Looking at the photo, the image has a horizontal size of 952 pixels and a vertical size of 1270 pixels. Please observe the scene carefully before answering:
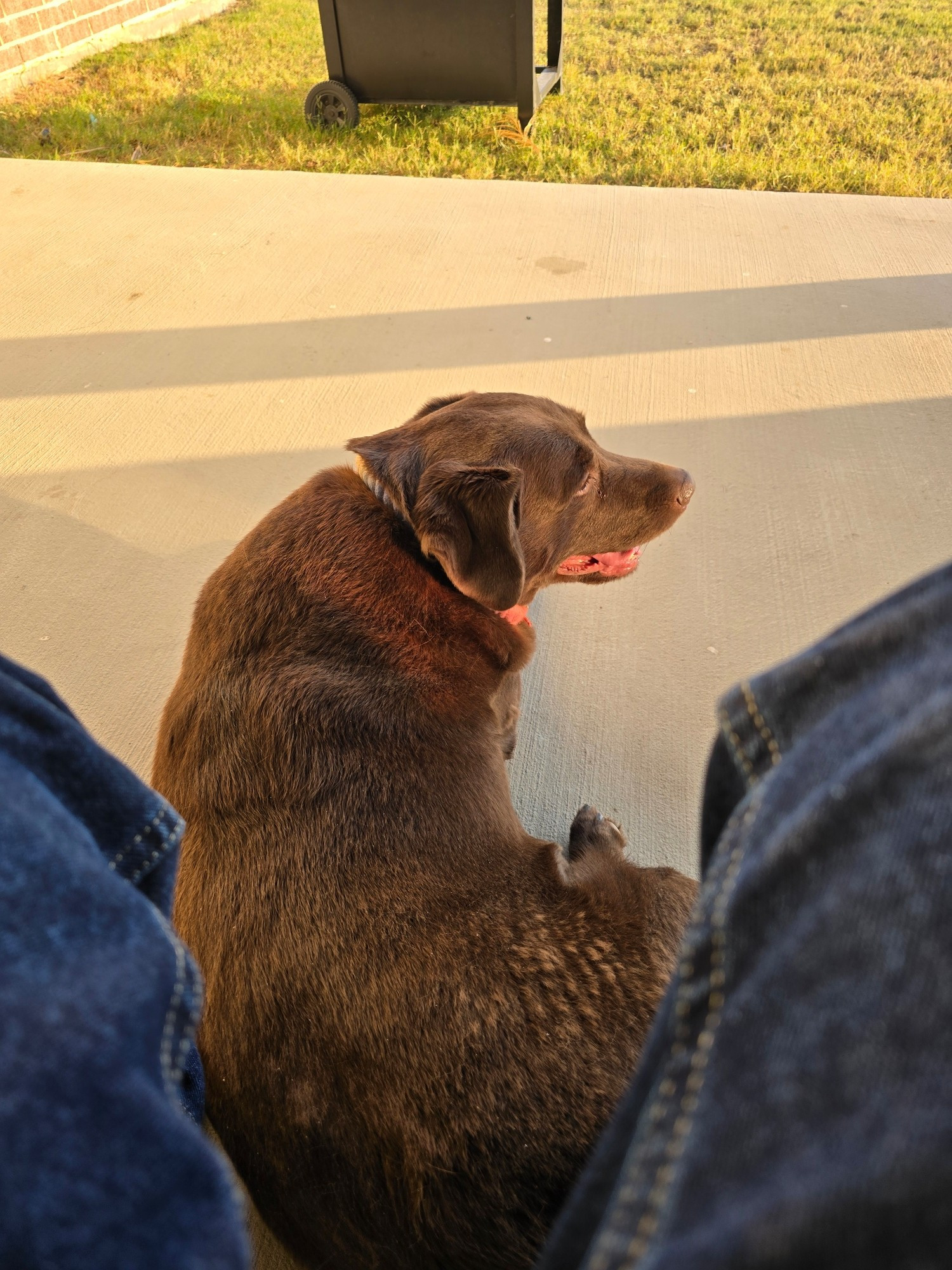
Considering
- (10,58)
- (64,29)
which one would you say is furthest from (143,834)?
(64,29)

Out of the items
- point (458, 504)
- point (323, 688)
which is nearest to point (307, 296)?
point (458, 504)

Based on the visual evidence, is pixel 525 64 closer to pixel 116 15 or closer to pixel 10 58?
pixel 10 58

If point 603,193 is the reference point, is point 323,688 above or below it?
below

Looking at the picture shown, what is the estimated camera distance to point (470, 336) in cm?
353

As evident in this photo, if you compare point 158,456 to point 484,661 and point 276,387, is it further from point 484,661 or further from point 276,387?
point 484,661

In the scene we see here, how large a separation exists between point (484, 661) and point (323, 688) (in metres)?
0.42

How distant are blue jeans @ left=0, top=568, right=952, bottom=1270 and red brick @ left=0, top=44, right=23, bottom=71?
808 cm

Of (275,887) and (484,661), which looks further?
(484,661)

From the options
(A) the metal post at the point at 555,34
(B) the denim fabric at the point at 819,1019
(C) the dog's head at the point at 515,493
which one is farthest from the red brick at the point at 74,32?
(B) the denim fabric at the point at 819,1019

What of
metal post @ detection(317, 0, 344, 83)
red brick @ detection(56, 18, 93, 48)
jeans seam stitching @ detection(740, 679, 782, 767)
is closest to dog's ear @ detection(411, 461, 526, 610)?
jeans seam stitching @ detection(740, 679, 782, 767)

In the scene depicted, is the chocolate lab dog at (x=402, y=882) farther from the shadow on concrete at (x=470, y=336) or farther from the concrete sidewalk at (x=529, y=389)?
the shadow on concrete at (x=470, y=336)

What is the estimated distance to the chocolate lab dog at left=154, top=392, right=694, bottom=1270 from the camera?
107 centimetres

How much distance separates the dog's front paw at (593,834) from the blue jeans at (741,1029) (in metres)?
1.17

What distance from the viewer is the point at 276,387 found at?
11.0 feet
